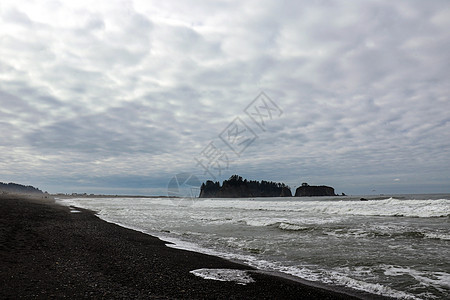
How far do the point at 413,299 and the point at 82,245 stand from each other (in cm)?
996

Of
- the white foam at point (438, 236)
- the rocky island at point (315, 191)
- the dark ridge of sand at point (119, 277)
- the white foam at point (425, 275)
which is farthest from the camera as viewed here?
the rocky island at point (315, 191)

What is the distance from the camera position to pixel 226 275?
704cm

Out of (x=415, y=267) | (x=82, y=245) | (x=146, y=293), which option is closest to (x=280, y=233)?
(x=415, y=267)

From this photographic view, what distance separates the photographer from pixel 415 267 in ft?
26.3

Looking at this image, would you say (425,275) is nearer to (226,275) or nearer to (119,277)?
(226,275)

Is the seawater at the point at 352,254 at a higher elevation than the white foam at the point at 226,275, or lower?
lower

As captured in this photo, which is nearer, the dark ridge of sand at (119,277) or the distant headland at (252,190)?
the dark ridge of sand at (119,277)

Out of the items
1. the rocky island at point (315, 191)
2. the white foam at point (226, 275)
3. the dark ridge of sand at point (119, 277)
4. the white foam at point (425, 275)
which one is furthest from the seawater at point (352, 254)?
the rocky island at point (315, 191)

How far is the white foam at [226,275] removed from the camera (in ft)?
21.8

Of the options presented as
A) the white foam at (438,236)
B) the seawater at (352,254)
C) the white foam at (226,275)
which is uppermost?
the white foam at (438,236)

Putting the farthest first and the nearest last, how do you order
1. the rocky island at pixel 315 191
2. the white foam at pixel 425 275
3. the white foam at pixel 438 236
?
1. the rocky island at pixel 315 191
2. the white foam at pixel 438 236
3. the white foam at pixel 425 275

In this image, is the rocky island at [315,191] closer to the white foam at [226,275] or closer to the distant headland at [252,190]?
the distant headland at [252,190]

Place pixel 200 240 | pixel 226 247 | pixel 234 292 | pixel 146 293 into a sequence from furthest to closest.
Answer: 1. pixel 200 240
2. pixel 226 247
3. pixel 234 292
4. pixel 146 293

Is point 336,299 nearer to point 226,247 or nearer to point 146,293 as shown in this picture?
point 146,293
